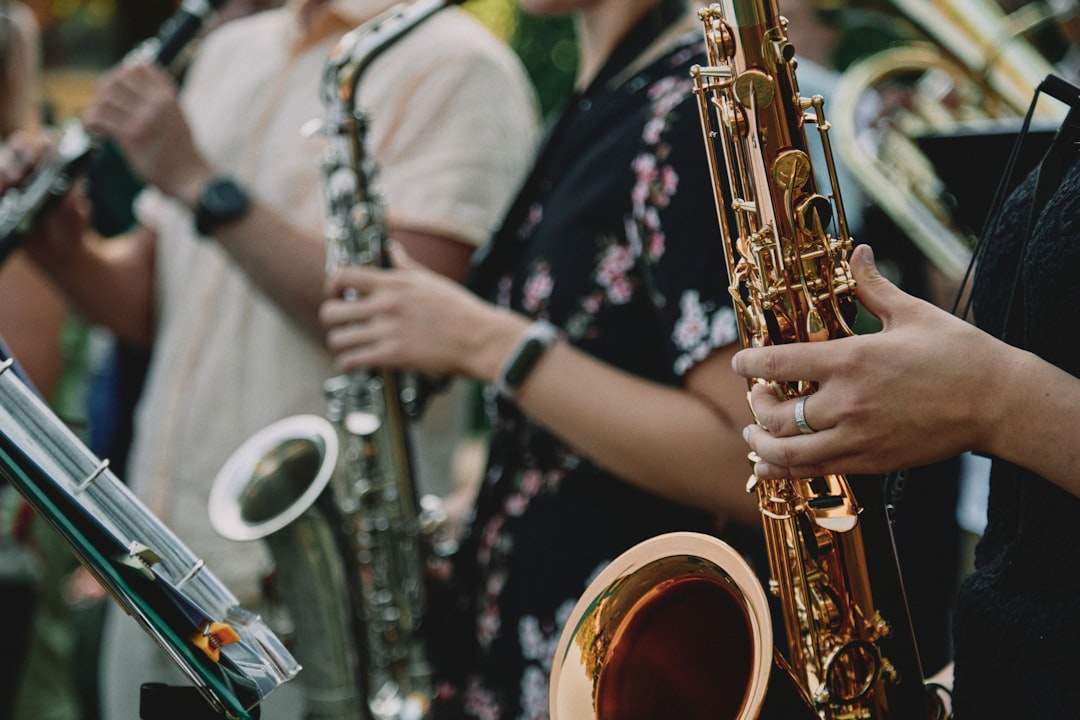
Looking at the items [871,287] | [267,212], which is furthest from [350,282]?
[871,287]

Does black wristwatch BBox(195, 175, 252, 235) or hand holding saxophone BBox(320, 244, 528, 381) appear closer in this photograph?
hand holding saxophone BBox(320, 244, 528, 381)

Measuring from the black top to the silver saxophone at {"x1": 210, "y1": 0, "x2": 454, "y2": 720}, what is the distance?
1238mm

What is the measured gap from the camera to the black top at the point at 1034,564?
0.99m

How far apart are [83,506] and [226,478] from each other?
47.3 inches

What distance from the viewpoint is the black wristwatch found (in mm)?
2230

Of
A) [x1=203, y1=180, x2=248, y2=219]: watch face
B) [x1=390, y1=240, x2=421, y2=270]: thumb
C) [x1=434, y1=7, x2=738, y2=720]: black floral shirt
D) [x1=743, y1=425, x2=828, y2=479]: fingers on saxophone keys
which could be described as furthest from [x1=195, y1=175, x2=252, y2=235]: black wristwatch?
[x1=743, y1=425, x2=828, y2=479]: fingers on saxophone keys

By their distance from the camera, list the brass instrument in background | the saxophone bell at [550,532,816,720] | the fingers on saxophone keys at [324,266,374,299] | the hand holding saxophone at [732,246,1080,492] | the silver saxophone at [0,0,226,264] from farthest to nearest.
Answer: the brass instrument in background → the silver saxophone at [0,0,226,264] → the fingers on saxophone keys at [324,266,374,299] → the saxophone bell at [550,532,816,720] → the hand holding saxophone at [732,246,1080,492]

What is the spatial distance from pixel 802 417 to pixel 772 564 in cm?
31

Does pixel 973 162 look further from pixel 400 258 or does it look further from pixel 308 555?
pixel 308 555

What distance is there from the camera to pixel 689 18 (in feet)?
6.16

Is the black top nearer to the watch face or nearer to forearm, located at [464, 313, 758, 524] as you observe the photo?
forearm, located at [464, 313, 758, 524]

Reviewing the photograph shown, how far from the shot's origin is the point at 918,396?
3.17 ft

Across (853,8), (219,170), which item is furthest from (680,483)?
(853,8)

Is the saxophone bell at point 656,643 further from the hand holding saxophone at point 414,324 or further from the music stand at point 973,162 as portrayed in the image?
the music stand at point 973,162
